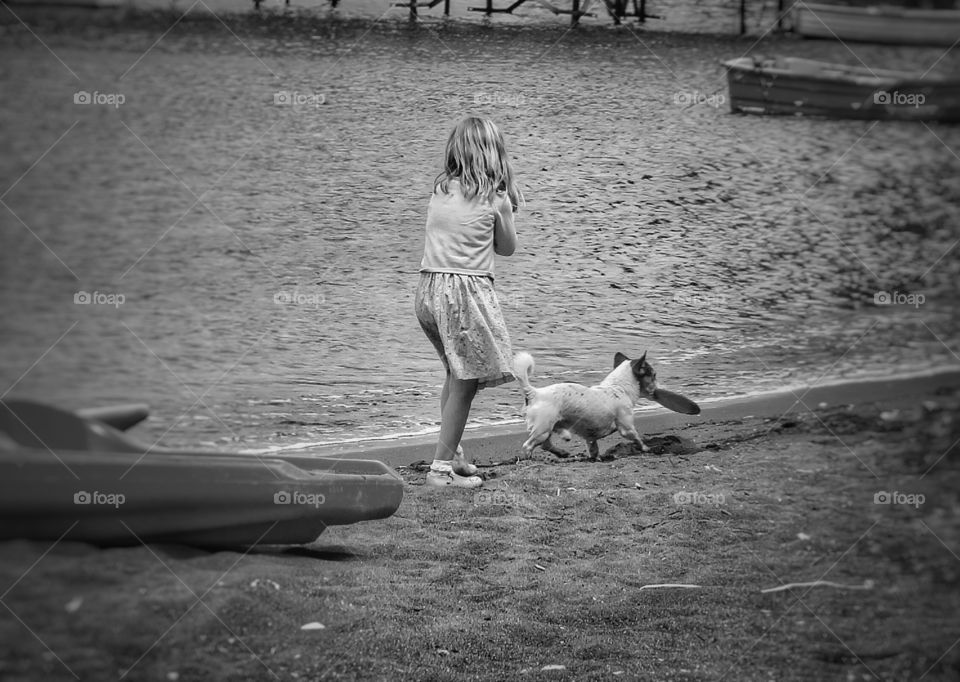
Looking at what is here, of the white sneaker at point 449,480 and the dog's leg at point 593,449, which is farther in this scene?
the dog's leg at point 593,449

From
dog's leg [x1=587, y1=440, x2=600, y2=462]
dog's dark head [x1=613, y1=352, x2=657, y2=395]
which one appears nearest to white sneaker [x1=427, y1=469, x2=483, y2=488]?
dog's leg [x1=587, y1=440, x2=600, y2=462]

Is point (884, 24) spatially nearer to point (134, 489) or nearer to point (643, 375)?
point (643, 375)

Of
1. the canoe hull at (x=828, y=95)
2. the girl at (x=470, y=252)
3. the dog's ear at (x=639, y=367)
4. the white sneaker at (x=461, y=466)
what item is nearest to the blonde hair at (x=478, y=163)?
the girl at (x=470, y=252)

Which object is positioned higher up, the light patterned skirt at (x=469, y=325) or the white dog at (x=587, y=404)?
the light patterned skirt at (x=469, y=325)

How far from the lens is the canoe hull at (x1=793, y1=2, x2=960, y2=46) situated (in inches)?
169

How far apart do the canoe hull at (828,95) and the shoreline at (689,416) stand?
1.04 m

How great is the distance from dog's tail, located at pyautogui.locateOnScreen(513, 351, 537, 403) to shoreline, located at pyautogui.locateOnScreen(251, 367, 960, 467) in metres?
0.28

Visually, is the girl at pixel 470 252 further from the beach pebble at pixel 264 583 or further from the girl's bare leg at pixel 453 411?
the beach pebble at pixel 264 583

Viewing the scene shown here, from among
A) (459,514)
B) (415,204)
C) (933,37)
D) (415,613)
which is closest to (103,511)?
(415,613)

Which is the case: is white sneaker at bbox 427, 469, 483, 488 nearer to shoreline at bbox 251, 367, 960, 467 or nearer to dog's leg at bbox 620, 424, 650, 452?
shoreline at bbox 251, 367, 960, 467

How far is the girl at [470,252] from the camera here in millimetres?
3523

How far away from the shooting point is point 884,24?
437 cm

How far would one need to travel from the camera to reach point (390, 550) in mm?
3455

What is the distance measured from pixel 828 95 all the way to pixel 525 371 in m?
1.89
